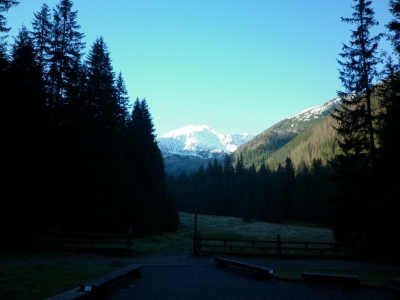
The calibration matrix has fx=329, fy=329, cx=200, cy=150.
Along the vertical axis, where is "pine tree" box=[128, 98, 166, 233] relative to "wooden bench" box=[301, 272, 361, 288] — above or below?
above

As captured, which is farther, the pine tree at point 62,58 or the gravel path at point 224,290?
the pine tree at point 62,58

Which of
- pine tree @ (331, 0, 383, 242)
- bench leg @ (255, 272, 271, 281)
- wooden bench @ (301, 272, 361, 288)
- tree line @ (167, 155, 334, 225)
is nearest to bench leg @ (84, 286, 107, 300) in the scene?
bench leg @ (255, 272, 271, 281)

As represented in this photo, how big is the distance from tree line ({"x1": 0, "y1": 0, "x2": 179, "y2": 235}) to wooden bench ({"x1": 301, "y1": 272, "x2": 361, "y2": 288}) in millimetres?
18690

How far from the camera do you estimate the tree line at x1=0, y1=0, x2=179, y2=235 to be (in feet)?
75.3

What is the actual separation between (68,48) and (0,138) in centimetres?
1161

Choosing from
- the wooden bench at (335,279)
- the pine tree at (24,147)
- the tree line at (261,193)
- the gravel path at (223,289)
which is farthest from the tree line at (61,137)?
the tree line at (261,193)

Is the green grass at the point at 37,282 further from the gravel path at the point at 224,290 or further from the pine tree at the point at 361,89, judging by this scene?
the pine tree at the point at 361,89

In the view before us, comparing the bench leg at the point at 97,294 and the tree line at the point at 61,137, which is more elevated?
the tree line at the point at 61,137

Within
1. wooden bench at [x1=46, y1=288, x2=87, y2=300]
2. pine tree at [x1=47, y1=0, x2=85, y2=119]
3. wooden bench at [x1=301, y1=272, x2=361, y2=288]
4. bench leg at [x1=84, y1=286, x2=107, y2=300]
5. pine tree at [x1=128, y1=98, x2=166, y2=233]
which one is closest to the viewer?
wooden bench at [x1=46, y1=288, x2=87, y2=300]

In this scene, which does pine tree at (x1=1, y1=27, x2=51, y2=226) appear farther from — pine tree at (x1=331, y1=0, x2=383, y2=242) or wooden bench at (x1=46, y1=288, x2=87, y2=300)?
pine tree at (x1=331, y1=0, x2=383, y2=242)

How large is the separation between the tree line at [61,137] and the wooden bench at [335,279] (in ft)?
61.3

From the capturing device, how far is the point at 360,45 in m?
25.5

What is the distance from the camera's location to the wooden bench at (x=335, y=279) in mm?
10789

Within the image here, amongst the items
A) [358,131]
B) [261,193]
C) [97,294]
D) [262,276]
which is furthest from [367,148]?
[261,193]
